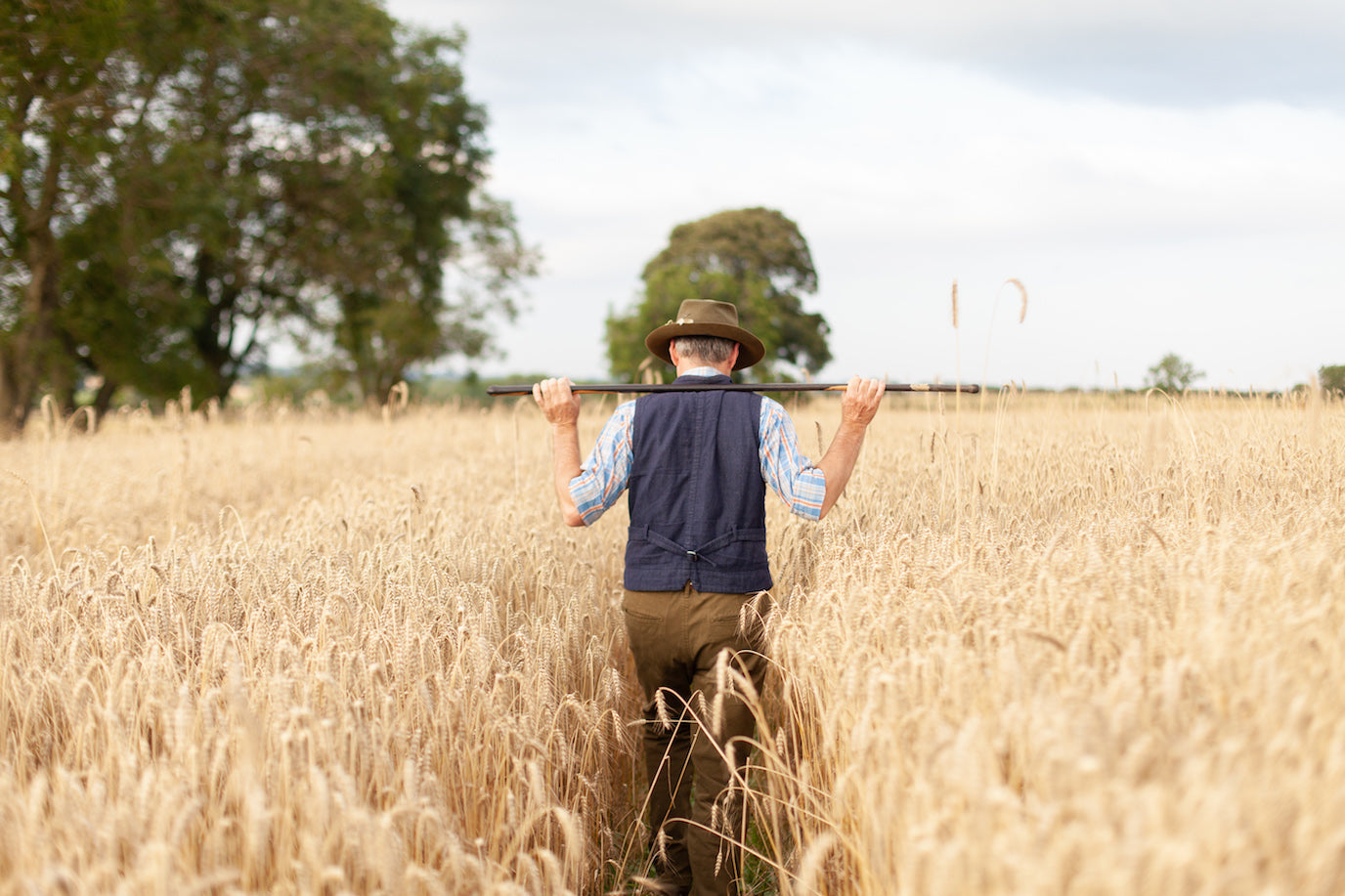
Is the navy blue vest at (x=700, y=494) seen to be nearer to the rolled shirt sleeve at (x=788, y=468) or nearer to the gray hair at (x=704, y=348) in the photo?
the rolled shirt sleeve at (x=788, y=468)

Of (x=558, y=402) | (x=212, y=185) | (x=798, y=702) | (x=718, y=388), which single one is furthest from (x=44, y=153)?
(x=798, y=702)

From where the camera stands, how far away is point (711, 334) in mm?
3248

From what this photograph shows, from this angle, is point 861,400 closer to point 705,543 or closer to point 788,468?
point 788,468

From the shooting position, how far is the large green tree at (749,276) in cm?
2928

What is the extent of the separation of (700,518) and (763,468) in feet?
1.04

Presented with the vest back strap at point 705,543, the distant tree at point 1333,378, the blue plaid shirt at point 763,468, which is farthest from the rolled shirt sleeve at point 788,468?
the distant tree at point 1333,378

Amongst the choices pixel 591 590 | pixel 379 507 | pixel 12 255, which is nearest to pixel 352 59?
pixel 12 255

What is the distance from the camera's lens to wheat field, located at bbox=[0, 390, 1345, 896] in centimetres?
156

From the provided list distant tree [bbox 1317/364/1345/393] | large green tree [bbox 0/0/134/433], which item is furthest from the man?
large green tree [bbox 0/0/134/433]

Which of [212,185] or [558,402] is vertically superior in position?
[212,185]

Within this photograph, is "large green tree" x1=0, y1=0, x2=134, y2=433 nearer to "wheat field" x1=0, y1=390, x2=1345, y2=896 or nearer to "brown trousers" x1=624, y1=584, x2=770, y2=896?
"wheat field" x1=0, y1=390, x2=1345, y2=896

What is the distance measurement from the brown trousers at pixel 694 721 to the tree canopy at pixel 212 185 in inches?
479

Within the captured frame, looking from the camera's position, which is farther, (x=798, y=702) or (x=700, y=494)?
(x=798, y=702)

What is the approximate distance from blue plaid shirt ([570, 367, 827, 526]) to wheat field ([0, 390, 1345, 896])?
41cm
